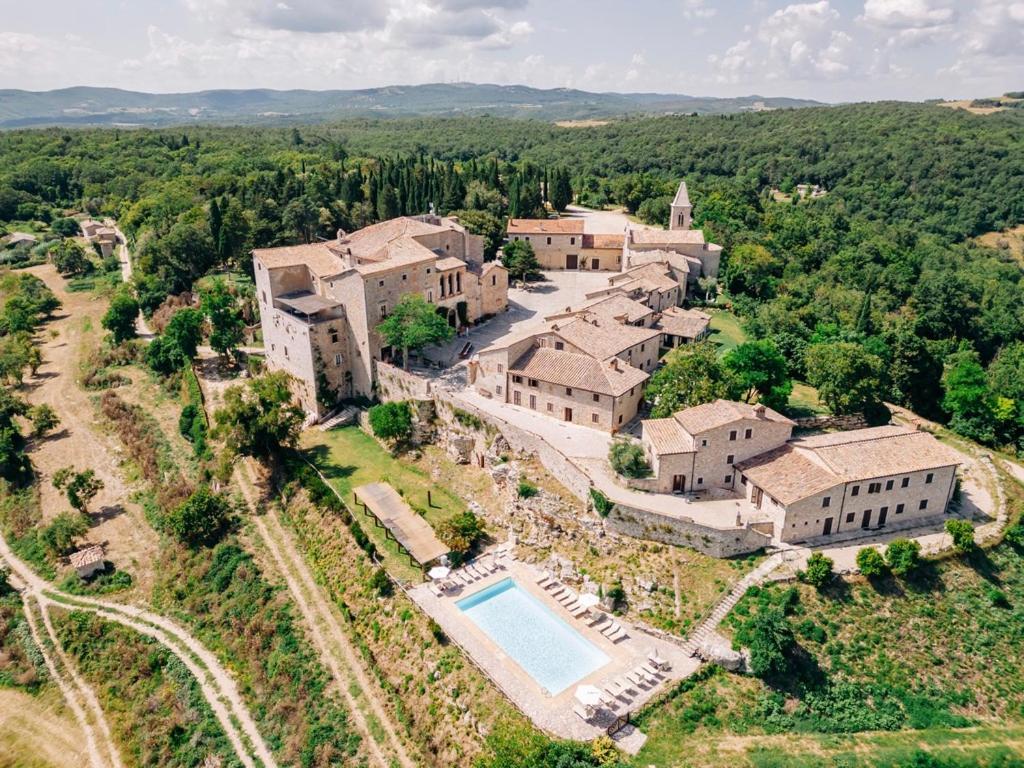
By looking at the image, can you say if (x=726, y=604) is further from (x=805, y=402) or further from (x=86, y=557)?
(x=86, y=557)

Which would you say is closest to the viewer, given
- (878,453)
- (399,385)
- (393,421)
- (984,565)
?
(984,565)

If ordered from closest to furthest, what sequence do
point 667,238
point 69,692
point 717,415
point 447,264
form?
point 69,692
point 717,415
point 447,264
point 667,238

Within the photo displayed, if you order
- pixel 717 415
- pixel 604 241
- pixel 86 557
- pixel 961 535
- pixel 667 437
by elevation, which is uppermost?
pixel 604 241

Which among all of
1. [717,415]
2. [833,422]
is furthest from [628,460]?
[833,422]

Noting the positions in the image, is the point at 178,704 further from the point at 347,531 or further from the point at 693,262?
the point at 693,262

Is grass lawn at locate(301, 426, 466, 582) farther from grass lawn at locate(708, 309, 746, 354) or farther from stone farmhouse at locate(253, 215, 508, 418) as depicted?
grass lawn at locate(708, 309, 746, 354)

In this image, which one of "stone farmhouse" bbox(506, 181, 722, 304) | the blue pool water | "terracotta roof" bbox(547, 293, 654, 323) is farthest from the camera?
"stone farmhouse" bbox(506, 181, 722, 304)

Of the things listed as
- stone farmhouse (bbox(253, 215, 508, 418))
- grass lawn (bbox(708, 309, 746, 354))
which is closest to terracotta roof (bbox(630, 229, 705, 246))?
grass lawn (bbox(708, 309, 746, 354))
